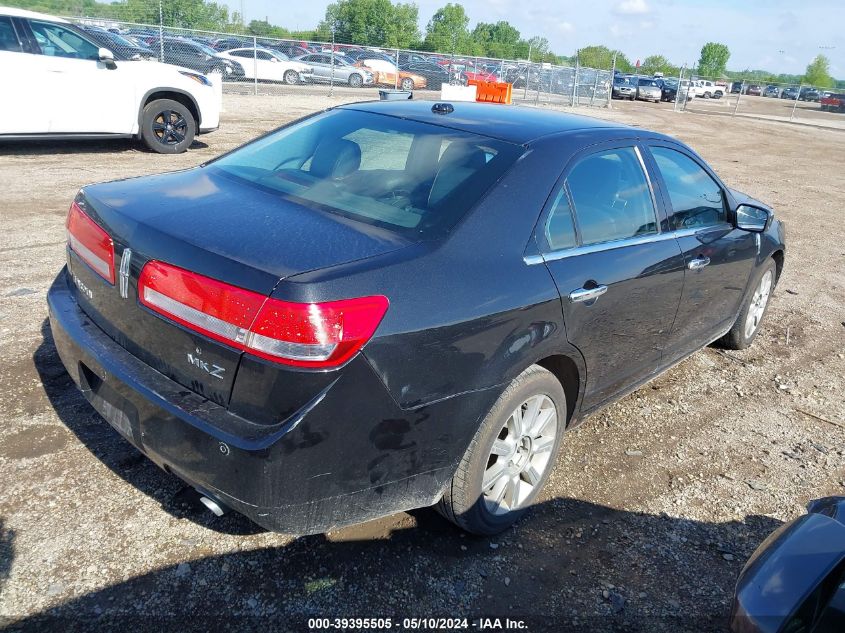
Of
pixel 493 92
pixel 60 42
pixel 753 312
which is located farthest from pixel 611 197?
pixel 493 92

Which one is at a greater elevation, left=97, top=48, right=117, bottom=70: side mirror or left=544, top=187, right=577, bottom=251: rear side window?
left=97, top=48, right=117, bottom=70: side mirror

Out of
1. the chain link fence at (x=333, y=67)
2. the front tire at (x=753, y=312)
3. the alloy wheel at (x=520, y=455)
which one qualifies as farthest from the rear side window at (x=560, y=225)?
the chain link fence at (x=333, y=67)

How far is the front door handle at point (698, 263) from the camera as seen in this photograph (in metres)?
3.77

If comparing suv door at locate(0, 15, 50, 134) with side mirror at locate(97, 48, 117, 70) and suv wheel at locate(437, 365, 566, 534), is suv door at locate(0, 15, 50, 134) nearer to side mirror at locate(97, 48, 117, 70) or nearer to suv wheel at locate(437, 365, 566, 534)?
side mirror at locate(97, 48, 117, 70)

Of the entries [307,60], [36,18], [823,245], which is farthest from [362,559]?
[307,60]

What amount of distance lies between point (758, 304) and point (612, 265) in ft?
8.59

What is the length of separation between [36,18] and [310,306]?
915 cm

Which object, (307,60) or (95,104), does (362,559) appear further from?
(307,60)

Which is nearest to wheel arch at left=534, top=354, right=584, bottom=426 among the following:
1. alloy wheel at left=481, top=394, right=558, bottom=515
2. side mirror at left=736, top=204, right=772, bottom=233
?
alloy wheel at left=481, top=394, right=558, bottom=515

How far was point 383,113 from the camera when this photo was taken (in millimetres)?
3459

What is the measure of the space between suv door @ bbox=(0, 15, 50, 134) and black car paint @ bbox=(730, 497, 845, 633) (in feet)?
31.8

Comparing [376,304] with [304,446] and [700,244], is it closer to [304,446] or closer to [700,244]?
[304,446]

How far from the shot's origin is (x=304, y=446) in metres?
2.13

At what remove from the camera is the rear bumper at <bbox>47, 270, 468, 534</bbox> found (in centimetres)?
214
